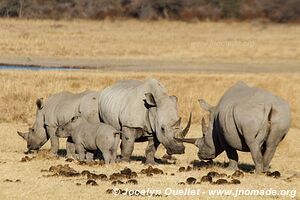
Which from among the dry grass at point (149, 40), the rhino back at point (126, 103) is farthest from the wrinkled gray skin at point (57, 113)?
the dry grass at point (149, 40)

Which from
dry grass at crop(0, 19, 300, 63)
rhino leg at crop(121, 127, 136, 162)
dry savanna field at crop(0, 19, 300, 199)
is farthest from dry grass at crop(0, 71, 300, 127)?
dry grass at crop(0, 19, 300, 63)

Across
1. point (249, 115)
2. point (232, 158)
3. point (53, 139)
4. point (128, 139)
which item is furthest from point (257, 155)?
point (53, 139)

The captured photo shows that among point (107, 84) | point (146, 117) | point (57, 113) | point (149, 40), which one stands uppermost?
point (146, 117)

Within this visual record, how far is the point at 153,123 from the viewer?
18359 millimetres

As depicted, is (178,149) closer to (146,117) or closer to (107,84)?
(146,117)

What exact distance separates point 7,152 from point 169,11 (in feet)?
185

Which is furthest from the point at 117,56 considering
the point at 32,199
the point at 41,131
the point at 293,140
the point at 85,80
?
the point at 32,199

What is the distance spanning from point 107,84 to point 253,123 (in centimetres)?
1661

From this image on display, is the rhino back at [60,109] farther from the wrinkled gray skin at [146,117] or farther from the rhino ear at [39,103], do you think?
the wrinkled gray skin at [146,117]

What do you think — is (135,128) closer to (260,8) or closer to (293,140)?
(293,140)

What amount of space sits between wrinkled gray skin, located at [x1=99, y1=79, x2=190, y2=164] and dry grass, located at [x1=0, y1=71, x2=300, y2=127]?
8.90m

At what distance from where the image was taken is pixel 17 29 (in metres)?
58.5

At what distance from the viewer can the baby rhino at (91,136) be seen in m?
18.1

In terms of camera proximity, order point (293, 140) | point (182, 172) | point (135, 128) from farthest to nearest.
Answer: point (293, 140), point (135, 128), point (182, 172)
